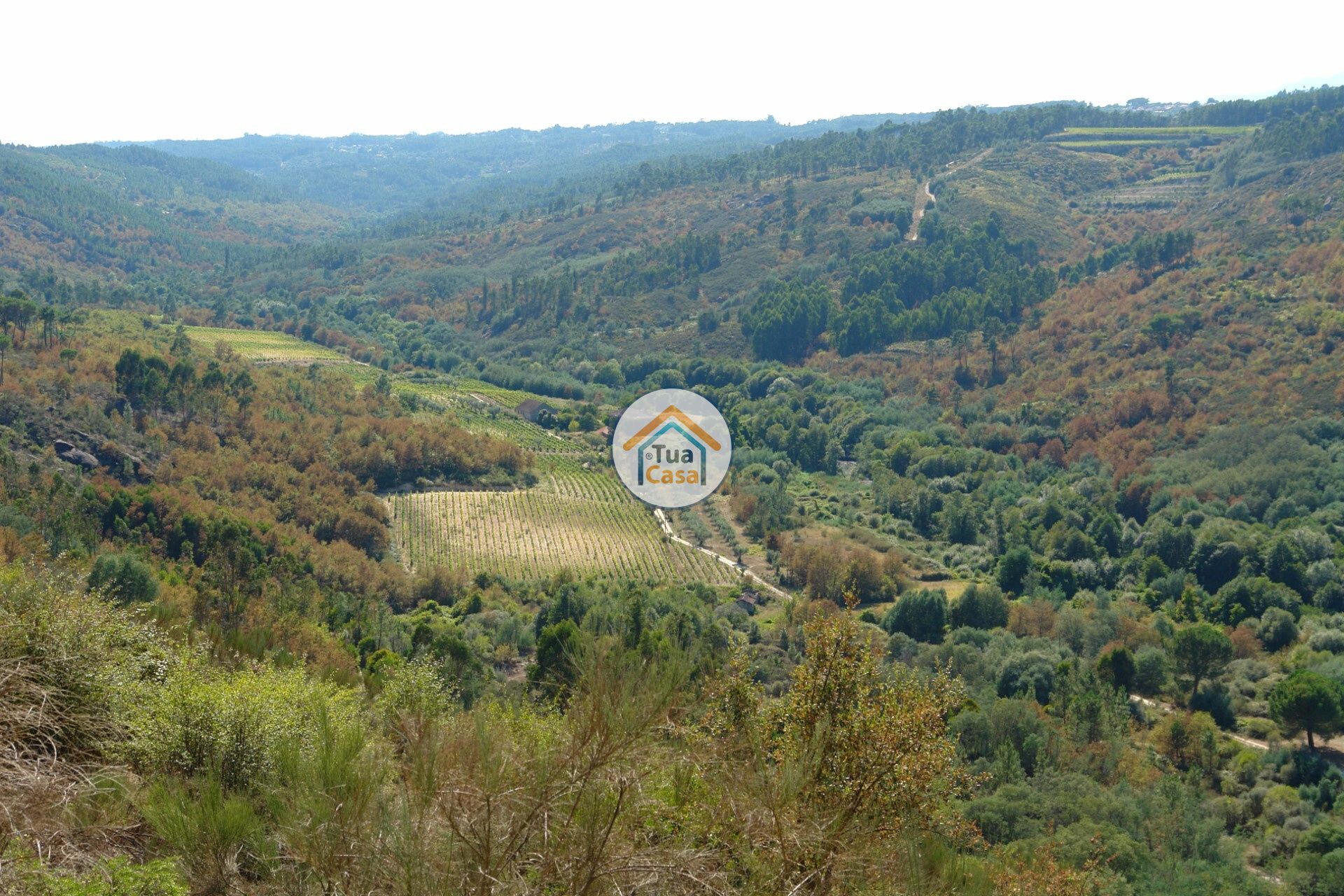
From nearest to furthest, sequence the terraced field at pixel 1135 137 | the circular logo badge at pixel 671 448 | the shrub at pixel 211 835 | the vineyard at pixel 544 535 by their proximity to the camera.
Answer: the shrub at pixel 211 835, the circular logo badge at pixel 671 448, the vineyard at pixel 544 535, the terraced field at pixel 1135 137

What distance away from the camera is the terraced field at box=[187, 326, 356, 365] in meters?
89.6

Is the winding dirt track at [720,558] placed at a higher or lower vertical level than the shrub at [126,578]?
lower

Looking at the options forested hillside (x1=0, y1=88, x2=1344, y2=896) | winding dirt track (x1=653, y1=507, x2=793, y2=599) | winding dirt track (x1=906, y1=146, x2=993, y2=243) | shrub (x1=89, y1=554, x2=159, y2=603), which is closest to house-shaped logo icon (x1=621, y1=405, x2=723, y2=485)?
winding dirt track (x1=653, y1=507, x2=793, y2=599)

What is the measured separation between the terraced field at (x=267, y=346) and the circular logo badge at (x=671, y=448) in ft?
148

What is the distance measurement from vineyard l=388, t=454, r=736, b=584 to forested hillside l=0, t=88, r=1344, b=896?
38cm

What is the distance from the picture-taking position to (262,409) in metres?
62.8

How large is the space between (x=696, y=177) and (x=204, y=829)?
145708 mm

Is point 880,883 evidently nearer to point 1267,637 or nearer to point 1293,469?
point 1267,637

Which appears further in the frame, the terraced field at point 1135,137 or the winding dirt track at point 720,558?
the terraced field at point 1135,137

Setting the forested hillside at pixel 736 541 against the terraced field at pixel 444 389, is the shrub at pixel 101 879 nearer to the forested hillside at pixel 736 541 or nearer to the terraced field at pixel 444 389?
the forested hillside at pixel 736 541

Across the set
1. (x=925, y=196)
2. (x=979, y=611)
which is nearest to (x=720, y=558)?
(x=979, y=611)

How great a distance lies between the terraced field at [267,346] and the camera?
89.6 metres

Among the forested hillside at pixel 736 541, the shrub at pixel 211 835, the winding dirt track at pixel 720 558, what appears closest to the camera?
the shrub at pixel 211 835

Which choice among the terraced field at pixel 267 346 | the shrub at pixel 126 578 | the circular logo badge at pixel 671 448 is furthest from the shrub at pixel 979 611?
the terraced field at pixel 267 346
